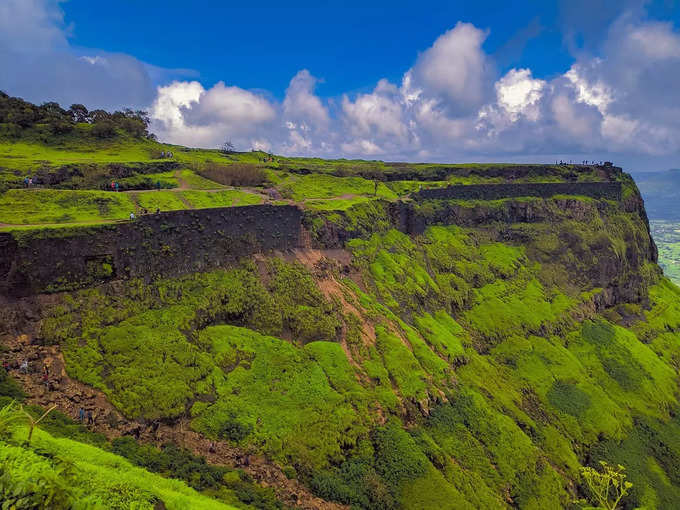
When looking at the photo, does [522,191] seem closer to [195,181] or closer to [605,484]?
[605,484]

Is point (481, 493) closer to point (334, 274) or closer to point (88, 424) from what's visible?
point (334, 274)

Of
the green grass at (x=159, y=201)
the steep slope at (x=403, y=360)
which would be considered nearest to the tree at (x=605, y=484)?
the steep slope at (x=403, y=360)

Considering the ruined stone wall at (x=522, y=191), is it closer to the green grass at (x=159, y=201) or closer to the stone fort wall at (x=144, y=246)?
the stone fort wall at (x=144, y=246)

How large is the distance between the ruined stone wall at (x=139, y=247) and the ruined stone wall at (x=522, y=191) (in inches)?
1552

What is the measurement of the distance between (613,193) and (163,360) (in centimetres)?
10617

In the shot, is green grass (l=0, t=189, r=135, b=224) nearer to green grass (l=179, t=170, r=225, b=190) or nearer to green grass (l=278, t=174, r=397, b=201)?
green grass (l=179, t=170, r=225, b=190)

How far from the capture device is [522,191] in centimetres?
8456

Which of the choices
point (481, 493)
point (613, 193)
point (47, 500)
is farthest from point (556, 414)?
point (613, 193)

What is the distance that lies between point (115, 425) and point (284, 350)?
1422 cm

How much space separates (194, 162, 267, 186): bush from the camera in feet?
188

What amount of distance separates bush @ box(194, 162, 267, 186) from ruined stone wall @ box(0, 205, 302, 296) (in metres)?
17.5

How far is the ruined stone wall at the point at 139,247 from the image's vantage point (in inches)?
1049

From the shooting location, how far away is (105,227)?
30531 millimetres

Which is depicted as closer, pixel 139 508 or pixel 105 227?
pixel 139 508
